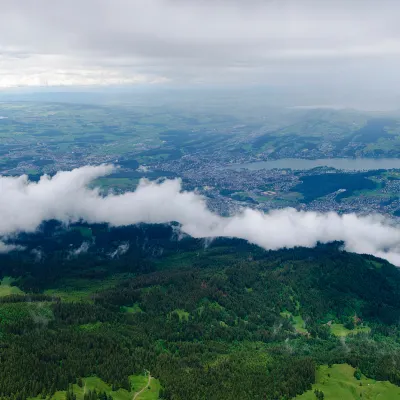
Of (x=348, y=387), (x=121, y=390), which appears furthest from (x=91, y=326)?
(x=348, y=387)

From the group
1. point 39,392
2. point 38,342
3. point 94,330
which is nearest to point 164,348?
point 94,330

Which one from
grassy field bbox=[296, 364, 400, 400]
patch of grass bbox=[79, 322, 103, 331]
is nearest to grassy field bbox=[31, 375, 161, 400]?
patch of grass bbox=[79, 322, 103, 331]

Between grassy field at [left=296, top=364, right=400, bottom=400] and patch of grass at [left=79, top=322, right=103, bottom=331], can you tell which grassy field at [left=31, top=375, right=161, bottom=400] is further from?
grassy field at [left=296, top=364, right=400, bottom=400]

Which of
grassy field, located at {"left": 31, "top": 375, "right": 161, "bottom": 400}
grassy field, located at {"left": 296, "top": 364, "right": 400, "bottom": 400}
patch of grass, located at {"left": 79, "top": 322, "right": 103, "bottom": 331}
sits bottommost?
grassy field, located at {"left": 296, "top": 364, "right": 400, "bottom": 400}

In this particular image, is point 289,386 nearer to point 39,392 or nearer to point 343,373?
point 343,373

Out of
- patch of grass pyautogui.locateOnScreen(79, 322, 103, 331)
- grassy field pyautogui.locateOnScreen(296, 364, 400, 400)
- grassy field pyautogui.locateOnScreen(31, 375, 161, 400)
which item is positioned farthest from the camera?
patch of grass pyautogui.locateOnScreen(79, 322, 103, 331)

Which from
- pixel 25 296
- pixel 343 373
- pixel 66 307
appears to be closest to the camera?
pixel 343 373

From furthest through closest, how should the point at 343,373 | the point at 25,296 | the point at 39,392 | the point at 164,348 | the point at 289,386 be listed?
the point at 25,296
the point at 164,348
the point at 343,373
the point at 289,386
the point at 39,392
